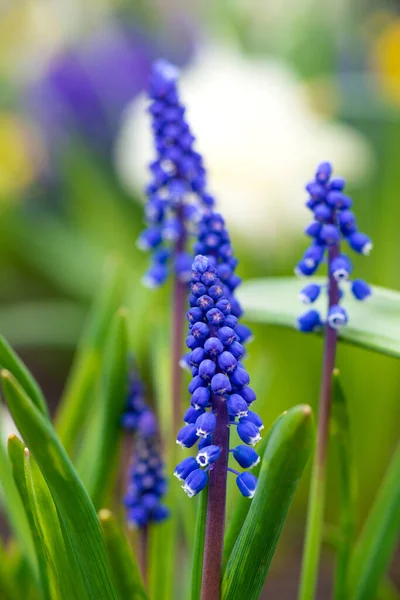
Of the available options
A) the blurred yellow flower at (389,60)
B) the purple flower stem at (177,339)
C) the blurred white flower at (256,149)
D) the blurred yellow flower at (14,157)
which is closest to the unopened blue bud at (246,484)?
the purple flower stem at (177,339)

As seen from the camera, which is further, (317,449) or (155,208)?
(155,208)

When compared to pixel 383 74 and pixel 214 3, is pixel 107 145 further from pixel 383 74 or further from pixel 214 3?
pixel 383 74

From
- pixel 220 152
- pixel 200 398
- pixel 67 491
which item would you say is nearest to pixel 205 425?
pixel 200 398

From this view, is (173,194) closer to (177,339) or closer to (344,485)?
(177,339)

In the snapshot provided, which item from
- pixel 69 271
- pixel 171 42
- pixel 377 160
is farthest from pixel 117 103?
pixel 377 160

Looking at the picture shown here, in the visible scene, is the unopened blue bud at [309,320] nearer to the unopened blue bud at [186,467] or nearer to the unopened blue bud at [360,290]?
the unopened blue bud at [360,290]
